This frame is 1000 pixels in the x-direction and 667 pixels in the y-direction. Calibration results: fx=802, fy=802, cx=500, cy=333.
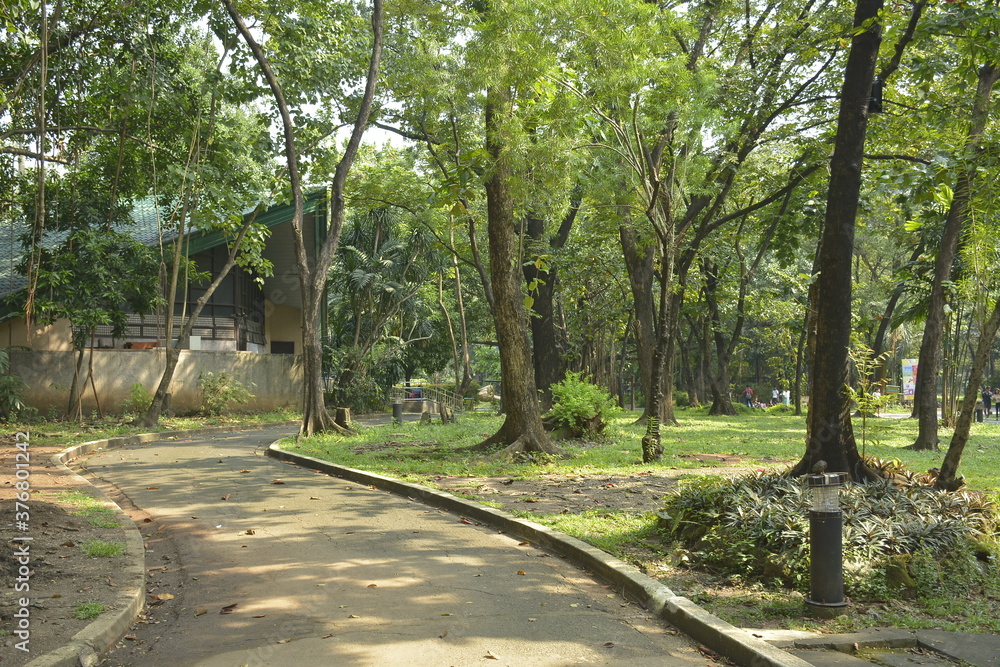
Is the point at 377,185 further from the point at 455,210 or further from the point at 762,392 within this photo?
Answer: the point at 762,392

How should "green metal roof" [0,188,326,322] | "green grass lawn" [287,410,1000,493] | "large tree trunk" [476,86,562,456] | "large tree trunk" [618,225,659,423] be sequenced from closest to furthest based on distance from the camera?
1. "green grass lawn" [287,410,1000,493]
2. "large tree trunk" [476,86,562,456]
3. "large tree trunk" [618,225,659,423]
4. "green metal roof" [0,188,326,322]

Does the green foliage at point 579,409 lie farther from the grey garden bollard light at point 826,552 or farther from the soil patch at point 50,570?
the grey garden bollard light at point 826,552

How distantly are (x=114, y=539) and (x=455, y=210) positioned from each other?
7.25 meters

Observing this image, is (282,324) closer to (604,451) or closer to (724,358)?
(724,358)

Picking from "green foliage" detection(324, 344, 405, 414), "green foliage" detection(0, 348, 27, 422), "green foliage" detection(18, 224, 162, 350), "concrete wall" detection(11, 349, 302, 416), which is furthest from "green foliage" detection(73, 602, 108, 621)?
"green foliage" detection(324, 344, 405, 414)

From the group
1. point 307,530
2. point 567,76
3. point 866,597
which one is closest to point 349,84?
point 567,76

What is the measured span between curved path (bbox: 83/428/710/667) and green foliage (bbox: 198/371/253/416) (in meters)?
15.1

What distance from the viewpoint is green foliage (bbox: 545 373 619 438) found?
16297 mm

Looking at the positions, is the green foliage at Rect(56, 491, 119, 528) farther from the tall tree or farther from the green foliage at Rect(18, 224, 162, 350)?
the green foliage at Rect(18, 224, 162, 350)

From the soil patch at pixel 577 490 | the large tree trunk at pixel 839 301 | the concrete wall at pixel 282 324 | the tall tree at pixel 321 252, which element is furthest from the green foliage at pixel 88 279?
the large tree trunk at pixel 839 301

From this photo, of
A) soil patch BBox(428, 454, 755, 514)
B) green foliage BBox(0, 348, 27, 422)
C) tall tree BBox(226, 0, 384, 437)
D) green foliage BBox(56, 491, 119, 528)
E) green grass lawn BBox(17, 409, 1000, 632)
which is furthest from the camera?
green foliage BBox(0, 348, 27, 422)

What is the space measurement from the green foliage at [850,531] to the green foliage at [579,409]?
27.6 ft

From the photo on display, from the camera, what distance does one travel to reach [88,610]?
5.28 meters

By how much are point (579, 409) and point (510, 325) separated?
322cm
